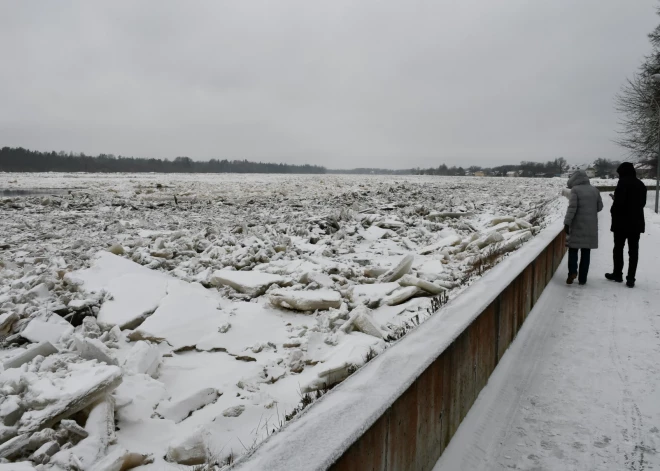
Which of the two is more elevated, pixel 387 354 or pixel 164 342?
pixel 387 354

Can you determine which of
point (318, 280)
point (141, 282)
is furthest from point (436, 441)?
point (141, 282)

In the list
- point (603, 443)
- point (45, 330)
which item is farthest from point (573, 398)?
point (45, 330)

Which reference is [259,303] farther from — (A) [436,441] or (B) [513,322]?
(A) [436,441]

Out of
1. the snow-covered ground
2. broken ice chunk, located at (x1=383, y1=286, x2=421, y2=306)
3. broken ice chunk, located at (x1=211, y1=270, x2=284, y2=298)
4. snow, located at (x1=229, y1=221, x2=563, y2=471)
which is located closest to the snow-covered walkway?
snow, located at (x1=229, y1=221, x2=563, y2=471)

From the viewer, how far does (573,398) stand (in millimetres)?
3516

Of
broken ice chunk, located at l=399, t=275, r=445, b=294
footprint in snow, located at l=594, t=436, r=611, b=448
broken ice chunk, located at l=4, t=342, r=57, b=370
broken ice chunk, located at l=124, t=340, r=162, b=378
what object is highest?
broken ice chunk, located at l=399, t=275, r=445, b=294

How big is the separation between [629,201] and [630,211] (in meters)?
0.16

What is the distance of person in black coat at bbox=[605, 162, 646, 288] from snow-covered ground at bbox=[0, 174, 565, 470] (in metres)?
2.32

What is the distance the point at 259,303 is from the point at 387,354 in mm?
4056

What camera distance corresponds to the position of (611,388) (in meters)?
3.66

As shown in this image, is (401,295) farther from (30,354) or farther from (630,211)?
(30,354)

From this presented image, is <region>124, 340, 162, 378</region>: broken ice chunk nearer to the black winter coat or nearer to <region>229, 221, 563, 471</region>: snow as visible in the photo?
<region>229, 221, 563, 471</region>: snow

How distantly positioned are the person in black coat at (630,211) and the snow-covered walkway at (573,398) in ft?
3.29

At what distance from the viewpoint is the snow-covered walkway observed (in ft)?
9.29
